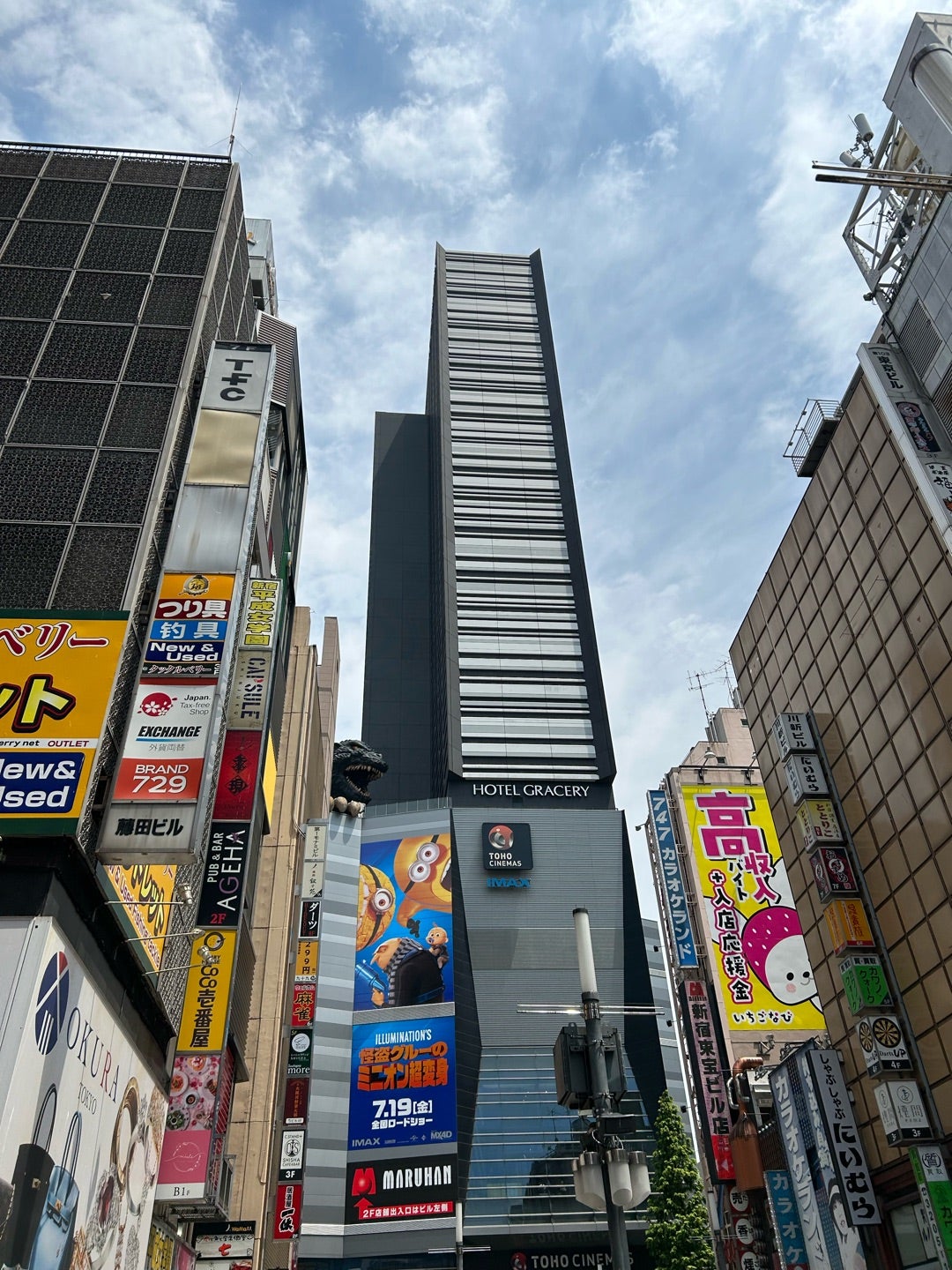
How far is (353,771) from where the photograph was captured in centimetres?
8944

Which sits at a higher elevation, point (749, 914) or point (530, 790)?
point (530, 790)

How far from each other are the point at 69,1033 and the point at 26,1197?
2.27 meters

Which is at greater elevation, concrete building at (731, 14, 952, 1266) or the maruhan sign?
the maruhan sign

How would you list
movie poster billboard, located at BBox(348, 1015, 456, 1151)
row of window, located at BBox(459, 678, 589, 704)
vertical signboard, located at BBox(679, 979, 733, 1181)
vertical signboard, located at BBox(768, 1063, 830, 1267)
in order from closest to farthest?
1. vertical signboard, located at BBox(768, 1063, 830, 1267)
2. vertical signboard, located at BBox(679, 979, 733, 1181)
3. movie poster billboard, located at BBox(348, 1015, 456, 1151)
4. row of window, located at BBox(459, 678, 589, 704)

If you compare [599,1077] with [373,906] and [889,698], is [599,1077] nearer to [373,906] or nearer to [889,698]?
[889,698]

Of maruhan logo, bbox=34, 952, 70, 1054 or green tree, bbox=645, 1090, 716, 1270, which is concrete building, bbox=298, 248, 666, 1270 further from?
maruhan logo, bbox=34, 952, 70, 1054

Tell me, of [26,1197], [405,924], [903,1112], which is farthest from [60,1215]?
[405,924]

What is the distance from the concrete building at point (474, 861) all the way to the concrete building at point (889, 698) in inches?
1378

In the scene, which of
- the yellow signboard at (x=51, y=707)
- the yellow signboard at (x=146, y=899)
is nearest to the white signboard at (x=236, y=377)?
the yellow signboard at (x=51, y=707)

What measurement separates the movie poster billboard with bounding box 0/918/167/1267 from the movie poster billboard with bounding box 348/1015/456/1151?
5325cm

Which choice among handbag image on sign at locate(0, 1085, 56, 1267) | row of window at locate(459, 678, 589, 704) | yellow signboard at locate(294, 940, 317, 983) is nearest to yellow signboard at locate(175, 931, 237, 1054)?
handbag image on sign at locate(0, 1085, 56, 1267)

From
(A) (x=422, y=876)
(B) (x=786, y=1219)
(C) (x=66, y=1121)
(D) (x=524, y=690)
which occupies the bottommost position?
(C) (x=66, y=1121)

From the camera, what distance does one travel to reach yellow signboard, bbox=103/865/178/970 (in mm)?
16828

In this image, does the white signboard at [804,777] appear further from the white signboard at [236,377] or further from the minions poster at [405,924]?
the minions poster at [405,924]
